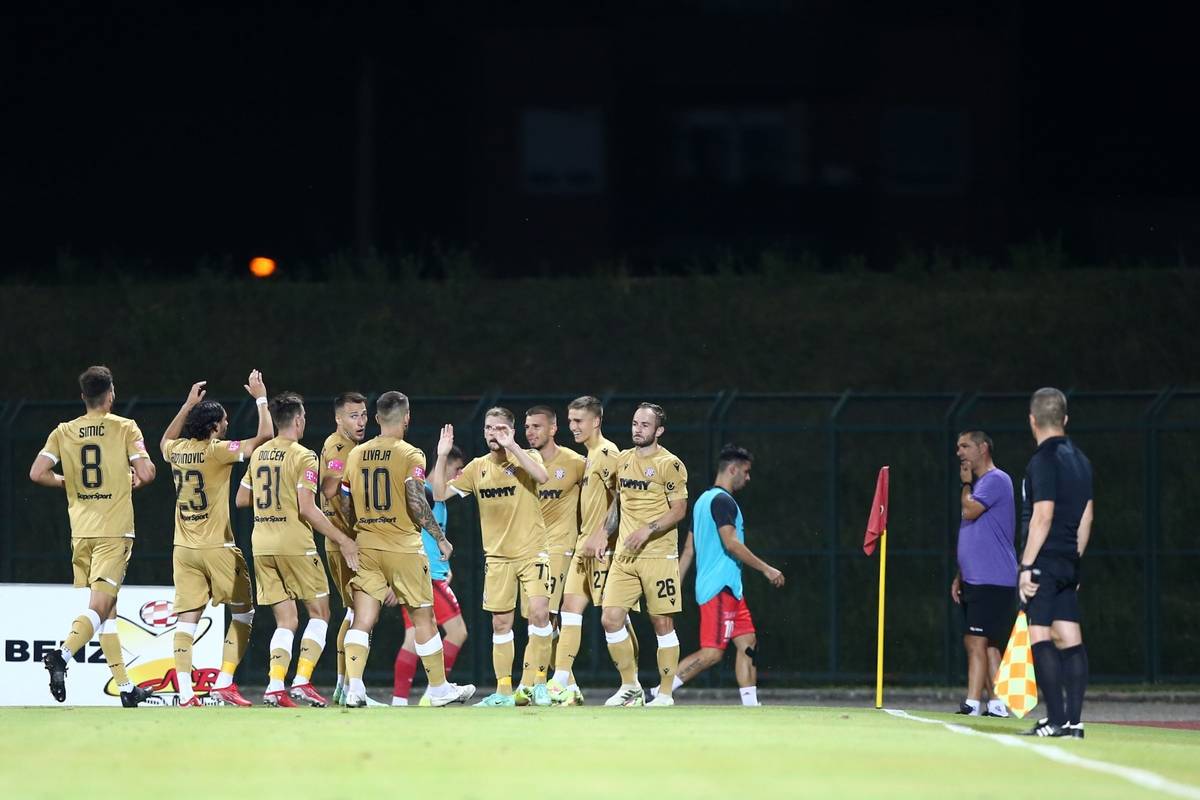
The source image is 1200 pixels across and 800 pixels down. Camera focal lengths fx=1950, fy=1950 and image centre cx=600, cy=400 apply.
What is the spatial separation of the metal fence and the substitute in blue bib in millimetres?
3030

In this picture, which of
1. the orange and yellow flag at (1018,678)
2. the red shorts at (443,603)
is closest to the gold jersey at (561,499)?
the red shorts at (443,603)

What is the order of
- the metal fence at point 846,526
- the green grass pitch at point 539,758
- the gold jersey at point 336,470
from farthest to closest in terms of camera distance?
the metal fence at point 846,526 → the gold jersey at point 336,470 → the green grass pitch at point 539,758

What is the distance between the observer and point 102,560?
46.1ft

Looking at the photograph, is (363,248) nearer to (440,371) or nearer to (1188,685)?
(440,371)

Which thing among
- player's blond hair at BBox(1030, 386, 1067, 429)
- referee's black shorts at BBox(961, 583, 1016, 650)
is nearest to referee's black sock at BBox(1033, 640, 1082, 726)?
player's blond hair at BBox(1030, 386, 1067, 429)

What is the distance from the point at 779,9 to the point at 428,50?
725cm

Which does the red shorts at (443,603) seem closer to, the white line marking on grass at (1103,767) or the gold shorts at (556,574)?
the gold shorts at (556,574)

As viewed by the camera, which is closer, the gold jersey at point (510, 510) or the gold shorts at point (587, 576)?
the gold jersey at point (510, 510)

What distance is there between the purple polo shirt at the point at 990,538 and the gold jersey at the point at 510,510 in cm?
325

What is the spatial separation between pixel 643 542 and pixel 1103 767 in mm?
5421

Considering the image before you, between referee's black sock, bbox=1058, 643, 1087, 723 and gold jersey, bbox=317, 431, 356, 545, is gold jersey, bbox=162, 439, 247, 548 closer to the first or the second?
gold jersey, bbox=317, 431, 356, 545

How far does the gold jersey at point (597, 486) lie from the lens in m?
14.9

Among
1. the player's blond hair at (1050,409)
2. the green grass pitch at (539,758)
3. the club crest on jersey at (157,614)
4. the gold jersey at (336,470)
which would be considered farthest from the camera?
the club crest on jersey at (157,614)

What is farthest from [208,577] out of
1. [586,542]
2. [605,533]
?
[605,533]
